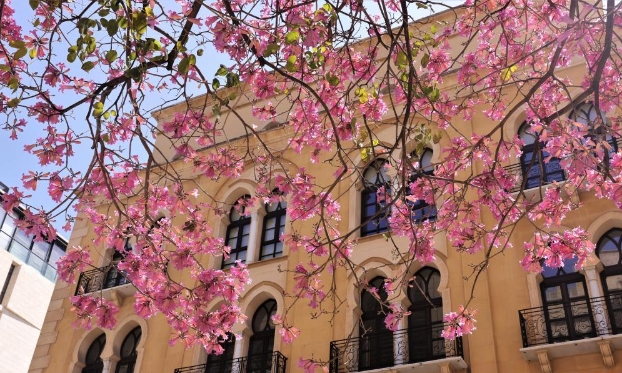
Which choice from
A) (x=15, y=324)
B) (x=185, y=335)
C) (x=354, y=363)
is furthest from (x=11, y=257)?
(x=185, y=335)

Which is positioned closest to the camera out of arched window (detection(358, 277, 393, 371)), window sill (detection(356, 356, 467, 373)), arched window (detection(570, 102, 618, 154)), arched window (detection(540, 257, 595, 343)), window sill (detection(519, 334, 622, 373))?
arched window (detection(570, 102, 618, 154))

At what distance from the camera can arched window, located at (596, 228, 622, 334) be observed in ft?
35.7

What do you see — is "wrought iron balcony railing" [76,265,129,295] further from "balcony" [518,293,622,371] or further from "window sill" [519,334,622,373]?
"window sill" [519,334,622,373]

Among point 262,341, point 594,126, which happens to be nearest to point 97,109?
point 594,126

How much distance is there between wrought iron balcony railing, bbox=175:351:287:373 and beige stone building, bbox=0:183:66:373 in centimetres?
1528

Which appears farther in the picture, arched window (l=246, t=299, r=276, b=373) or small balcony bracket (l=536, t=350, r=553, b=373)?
arched window (l=246, t=299, r=276, b=373)

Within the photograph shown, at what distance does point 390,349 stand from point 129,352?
6.46 meters

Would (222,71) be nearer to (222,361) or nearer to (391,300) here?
(391,300)

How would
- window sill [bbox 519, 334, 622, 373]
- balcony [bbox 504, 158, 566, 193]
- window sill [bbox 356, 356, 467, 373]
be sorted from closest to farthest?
window sill [bbox 519, 334, 622, 373]
window sill [bbox 356, 356, 467, 373]
balcony [bbox 504, 158, 566, 193]

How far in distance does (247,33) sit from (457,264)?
25.0 ft

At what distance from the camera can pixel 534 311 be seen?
11.3m

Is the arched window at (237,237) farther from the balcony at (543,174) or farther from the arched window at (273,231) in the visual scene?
the balcony at (543,174)

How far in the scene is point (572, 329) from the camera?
433 inches

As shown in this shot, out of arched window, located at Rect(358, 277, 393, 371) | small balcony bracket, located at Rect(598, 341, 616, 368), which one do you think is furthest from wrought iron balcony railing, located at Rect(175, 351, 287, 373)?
small balcony bracket, located at Rect(598, 341, 616, 368)
